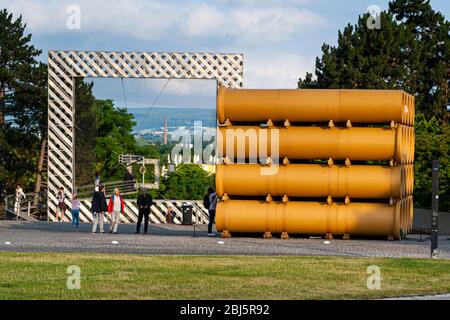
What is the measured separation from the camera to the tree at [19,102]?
246ft

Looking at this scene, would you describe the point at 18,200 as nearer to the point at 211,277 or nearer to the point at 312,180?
the point at 312,180

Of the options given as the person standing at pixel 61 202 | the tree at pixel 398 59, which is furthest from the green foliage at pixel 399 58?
the person standing at pixel 61 202

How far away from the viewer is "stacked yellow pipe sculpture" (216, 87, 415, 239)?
35438 millimetres

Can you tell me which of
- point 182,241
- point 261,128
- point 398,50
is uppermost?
point 398,50

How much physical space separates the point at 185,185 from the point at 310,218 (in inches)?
3516

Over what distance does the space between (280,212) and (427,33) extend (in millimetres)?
45216

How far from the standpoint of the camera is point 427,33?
257ft

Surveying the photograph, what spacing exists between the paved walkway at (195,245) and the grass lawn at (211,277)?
2861 millimetres

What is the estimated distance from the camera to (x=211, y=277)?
21.3m

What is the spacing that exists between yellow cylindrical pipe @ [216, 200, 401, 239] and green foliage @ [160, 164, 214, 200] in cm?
8204
